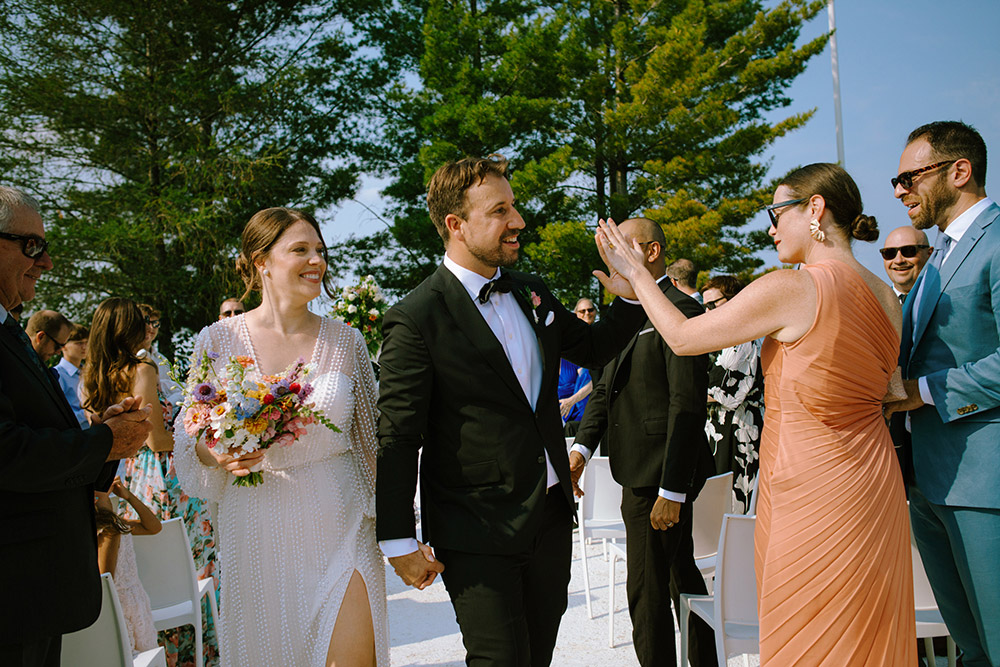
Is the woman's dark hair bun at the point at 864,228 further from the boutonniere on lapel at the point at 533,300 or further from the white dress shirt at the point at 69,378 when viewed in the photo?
the white dress shirt at the point at 69,378

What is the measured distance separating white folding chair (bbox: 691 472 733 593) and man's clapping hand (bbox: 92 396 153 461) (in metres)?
3.09

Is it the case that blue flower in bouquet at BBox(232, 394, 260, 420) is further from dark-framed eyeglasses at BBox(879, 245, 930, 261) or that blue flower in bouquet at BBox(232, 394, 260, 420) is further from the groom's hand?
dark-framed eyeglasses at BBox(879, 245, 930, 261)

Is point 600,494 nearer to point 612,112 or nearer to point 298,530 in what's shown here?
point 298,530

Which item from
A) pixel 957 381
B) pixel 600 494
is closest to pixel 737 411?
pixel 600 494

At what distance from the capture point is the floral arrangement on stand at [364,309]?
4930 mm

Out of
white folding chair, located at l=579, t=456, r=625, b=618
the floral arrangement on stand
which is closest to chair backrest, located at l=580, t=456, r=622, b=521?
white folding chair, located at l=579, t=456, r=625, b=618

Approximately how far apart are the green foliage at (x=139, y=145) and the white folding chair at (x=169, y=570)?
15.9 m

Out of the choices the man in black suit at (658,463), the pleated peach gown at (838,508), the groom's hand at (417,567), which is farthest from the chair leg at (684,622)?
the groom's hand at (417,567)

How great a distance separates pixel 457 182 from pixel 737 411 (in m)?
4.03

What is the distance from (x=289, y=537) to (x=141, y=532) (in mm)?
1259

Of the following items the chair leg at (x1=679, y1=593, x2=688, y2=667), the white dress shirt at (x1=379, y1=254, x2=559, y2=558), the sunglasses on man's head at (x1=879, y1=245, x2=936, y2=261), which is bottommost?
the chair leg at (x1=679, y1=593, x2=688, y2=667)

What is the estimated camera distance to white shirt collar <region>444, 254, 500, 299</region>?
3.07 metres

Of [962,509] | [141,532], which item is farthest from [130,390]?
[962,509]

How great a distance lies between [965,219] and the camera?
121 inches
